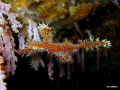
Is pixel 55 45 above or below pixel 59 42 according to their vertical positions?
below

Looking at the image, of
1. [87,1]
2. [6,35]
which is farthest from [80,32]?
[6,35]

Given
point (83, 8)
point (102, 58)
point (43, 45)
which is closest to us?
point (43, 45)

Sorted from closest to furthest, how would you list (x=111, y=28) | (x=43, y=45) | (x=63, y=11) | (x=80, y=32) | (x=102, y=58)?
(x=43, y=45), (x=63, y=11), (x=80, y=32), (x=111, y=28), (x=102, y=58)

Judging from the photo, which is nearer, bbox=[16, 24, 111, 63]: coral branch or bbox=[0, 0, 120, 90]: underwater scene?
bbox=[16, 24, 111, 63]: coral branch

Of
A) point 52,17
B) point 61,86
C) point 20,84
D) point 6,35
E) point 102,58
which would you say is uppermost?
point 52,17

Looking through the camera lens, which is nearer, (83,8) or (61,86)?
(83,8)

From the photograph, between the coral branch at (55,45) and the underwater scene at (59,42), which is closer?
the coral branch at (55,45)

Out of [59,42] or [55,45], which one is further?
[59,42]

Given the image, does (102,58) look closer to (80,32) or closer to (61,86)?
(80,32)
